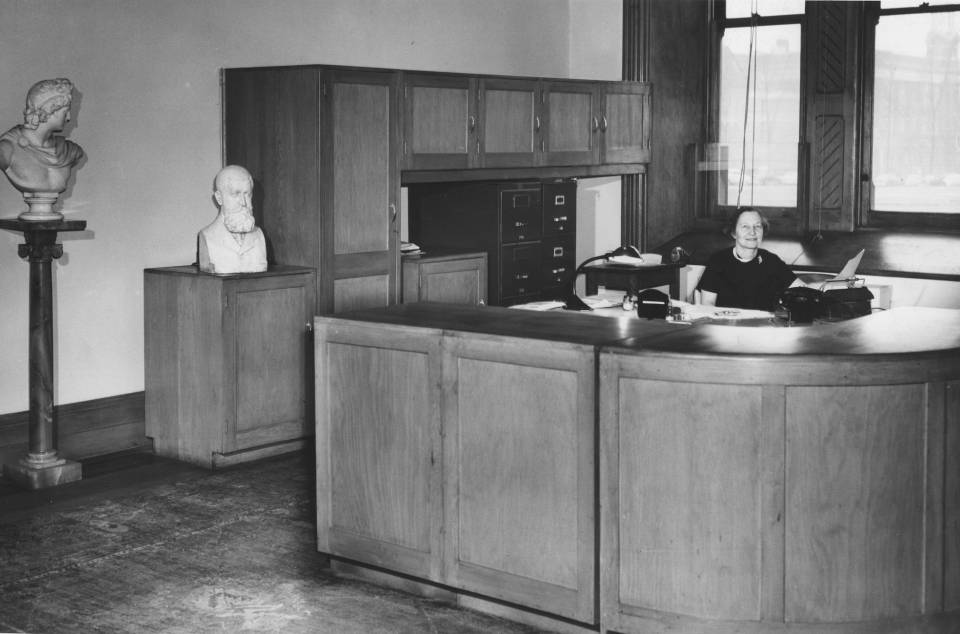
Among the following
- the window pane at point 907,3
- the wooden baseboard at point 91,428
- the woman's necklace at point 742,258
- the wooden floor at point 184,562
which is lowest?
the wooden floor at point 184,562

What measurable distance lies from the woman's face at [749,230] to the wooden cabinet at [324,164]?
184 cm

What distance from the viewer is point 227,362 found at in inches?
235

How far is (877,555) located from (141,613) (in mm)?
2307

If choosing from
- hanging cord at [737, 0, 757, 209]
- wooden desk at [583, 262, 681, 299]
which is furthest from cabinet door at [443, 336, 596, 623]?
hanging cord at [737, 0, 757, 209]

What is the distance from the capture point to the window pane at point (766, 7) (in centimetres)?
845

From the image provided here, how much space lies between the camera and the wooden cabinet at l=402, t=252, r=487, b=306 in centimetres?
697

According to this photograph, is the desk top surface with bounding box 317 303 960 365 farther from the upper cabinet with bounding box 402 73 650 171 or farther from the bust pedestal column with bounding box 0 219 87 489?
the upper cabinet with bounding box 402 73 650 171

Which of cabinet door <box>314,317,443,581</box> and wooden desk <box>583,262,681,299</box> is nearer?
cabinet door <box>314,317,443,581</box>

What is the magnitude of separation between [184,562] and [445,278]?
9.71 feet

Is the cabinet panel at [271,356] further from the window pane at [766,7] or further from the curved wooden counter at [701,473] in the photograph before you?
the window pane at [766,7]

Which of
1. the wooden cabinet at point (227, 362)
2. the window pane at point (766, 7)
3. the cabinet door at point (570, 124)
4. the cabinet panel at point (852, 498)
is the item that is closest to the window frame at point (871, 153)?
the window pane at point (766, 7)

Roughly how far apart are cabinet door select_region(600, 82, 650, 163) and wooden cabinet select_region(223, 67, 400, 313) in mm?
2163

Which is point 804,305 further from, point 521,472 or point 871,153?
point 871,153

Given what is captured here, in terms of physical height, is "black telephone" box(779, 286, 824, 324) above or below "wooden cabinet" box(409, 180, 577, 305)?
below
